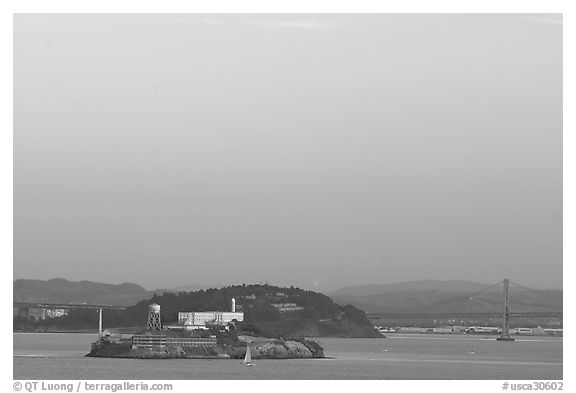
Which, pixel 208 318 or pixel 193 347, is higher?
pixel 208 318

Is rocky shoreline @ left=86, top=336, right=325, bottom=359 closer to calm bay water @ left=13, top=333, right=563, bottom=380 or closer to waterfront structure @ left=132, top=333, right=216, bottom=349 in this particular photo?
waterfront structure @ left=132, top=333, right=216, bottom=349

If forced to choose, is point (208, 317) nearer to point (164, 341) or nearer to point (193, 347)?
point (193, 347)

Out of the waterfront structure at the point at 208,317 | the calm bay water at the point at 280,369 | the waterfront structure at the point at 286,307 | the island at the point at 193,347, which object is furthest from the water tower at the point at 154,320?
the waterfront structure at the point at 286,307

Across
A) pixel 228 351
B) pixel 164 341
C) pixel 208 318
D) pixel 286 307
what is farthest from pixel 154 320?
pixel 286 307

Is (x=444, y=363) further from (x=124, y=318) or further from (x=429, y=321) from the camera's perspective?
(x=429, y=321)

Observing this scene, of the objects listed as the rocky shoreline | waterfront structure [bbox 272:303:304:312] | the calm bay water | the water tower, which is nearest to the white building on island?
the water tower
